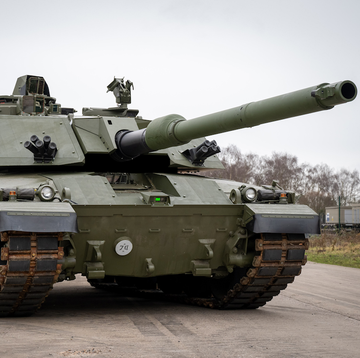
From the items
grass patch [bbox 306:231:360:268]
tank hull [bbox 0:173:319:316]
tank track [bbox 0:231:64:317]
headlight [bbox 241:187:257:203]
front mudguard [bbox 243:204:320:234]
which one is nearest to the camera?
tank track [bbox 0:231:64:317]

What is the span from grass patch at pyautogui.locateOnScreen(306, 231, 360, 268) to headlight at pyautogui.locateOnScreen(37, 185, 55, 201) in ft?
40.5

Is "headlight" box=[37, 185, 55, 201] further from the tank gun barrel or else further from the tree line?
the tree line

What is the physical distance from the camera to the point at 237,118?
720 centimetres

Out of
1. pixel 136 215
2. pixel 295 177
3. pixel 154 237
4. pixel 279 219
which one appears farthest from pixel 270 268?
pixel 295 177

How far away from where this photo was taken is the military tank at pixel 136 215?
8.09m

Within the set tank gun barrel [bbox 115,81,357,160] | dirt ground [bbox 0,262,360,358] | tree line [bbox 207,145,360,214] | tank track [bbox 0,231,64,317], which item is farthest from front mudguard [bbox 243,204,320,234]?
tree line [bbox 207,145,360,214]

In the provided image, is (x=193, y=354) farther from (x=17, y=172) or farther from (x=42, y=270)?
(x=17, y=172)

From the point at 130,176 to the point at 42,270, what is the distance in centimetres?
287

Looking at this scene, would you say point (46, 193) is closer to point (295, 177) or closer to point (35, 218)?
point (35, 218)

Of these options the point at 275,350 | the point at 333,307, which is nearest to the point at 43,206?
the point at 275,350

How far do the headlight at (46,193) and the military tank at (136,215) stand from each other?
0.01 meters

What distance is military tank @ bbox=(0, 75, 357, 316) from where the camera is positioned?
809cm

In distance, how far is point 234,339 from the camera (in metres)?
7.52

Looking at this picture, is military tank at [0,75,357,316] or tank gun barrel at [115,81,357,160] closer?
tank gun barrel at [115,81,357,160]
